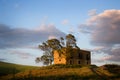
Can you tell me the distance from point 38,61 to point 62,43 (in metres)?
11.2

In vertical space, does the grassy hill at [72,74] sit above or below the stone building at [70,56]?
below

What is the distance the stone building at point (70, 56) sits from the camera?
8437cm

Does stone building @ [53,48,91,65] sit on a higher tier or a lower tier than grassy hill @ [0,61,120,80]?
higher

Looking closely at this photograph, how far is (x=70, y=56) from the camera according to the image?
84.4 m

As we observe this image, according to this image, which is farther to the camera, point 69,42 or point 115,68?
point 69,42

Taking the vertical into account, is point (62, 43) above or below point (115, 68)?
above

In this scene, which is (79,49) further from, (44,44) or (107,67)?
(107,67)

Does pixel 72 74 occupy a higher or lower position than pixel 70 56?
lower

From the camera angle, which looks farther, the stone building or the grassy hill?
the stone building

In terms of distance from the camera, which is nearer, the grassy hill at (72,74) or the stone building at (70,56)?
the grassy hill at (72,74)

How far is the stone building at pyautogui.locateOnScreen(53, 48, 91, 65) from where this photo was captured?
277 feet

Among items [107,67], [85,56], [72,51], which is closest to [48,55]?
[72,51]

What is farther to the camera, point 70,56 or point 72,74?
point 70,56

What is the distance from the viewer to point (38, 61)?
87250 millimetres
